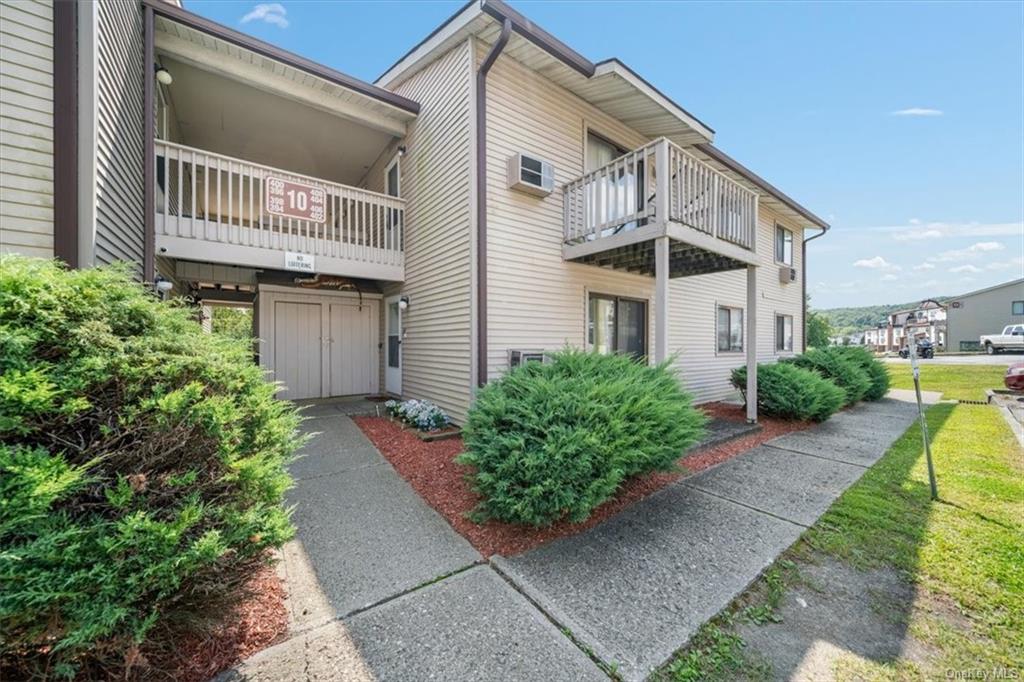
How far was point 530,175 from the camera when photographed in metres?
6.00

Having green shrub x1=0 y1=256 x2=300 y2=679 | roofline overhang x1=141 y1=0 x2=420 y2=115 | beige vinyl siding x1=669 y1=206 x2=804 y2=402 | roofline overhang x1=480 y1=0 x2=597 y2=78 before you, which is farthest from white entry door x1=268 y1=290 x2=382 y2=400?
beige vinyl siding x1=669 y1=206 x2=804 y2=402

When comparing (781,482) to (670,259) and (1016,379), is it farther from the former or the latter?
(1016,379)

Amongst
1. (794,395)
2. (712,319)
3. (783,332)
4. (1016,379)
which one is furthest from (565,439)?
(1016,379)

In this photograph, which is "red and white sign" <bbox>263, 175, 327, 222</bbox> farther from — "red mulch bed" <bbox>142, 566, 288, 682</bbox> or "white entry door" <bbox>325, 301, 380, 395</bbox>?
"red mulch bed" <bbox>142, 566, 288, 682</bbox>

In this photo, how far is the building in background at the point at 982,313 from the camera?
30.5 metres

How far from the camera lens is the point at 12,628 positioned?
139 centimetres

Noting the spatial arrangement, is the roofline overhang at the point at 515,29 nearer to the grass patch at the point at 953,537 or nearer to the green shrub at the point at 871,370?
the grass patch at the point at 953,537

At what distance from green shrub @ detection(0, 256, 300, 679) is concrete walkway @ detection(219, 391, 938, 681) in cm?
56

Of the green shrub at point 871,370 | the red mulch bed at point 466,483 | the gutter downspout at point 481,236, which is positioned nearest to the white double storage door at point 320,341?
the red mulch bed at point 466,483

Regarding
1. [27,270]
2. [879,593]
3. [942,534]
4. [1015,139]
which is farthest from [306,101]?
[1015,139]

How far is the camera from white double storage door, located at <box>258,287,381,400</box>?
26.3ft

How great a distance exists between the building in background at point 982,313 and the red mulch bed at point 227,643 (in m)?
47.6

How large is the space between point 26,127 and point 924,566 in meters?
7.57

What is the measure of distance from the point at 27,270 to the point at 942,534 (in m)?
6.22
